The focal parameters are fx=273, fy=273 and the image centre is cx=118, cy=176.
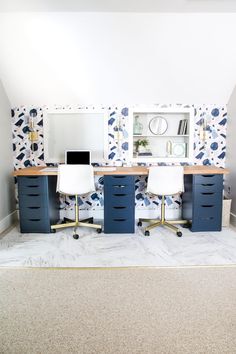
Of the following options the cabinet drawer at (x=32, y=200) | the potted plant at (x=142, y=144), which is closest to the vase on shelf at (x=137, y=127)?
the potted plant at (x=142, y=144)


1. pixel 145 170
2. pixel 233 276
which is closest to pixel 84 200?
pixel 145 170

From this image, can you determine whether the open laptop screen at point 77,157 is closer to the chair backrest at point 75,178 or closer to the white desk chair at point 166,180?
the chair backrest at point 75,178

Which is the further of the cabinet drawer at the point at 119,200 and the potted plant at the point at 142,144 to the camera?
the potted plant at the point at 142,144

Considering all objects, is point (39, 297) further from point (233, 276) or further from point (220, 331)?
point (233, 276)

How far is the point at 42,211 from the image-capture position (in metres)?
3.39

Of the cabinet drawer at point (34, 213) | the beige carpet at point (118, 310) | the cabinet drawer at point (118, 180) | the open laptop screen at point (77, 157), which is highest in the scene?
the open laptop screen at point (77, 157)

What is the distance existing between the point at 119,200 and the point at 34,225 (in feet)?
3.65

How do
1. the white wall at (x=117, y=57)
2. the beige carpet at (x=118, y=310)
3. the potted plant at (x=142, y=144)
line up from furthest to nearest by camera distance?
1. the potted plant at (x=142, y=144)
2. the white wall at (x=117, y=57)
3. the beige carpet at (x=118, y=310)

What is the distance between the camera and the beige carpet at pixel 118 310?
5.05 ft

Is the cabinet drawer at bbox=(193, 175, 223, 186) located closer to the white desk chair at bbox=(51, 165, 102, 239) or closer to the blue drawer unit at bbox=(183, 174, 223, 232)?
the blue drawer unit at bbox=(183, 174, 223, 232)

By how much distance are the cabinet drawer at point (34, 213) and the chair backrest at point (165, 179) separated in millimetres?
1341

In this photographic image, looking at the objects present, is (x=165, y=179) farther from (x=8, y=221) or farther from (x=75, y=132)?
(x=8, y=221)

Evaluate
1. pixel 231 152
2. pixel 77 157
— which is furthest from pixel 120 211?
pixel 231 152

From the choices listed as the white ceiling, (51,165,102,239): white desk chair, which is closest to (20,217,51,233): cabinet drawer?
(51,165,102,239): white desk chair
